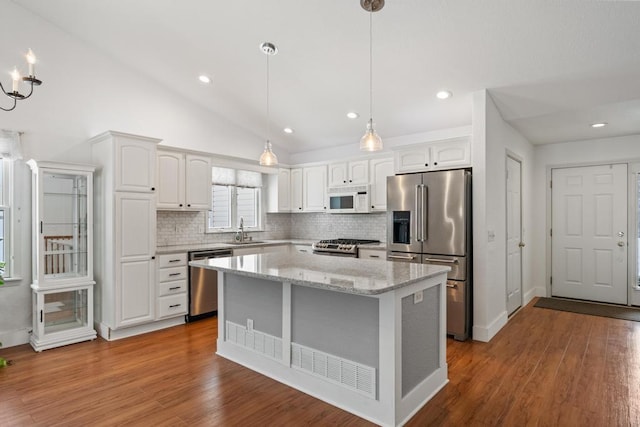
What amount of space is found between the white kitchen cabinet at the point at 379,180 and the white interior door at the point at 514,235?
1.59 meters

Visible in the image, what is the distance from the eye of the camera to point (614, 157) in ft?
17.3

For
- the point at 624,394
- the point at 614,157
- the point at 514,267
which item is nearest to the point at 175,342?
the point at 624,394

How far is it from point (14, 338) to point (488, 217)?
529 centimetres

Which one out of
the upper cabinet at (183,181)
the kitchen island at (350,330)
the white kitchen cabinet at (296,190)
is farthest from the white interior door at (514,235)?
the upper cabinet at (183,181)

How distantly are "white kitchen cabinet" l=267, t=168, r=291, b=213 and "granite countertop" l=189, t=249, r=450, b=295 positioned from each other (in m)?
2.78

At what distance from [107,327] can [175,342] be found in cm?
82

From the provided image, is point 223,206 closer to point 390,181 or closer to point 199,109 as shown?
point 199,109

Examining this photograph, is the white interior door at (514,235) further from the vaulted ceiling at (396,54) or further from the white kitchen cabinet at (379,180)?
the white kitchen cabinet at (379,180)

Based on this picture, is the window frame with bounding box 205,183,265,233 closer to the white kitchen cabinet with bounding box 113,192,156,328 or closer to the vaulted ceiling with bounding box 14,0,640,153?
the white kitchen cabinet with bounding box 113,192,156,328

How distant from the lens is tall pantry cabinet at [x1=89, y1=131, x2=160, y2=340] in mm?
3953

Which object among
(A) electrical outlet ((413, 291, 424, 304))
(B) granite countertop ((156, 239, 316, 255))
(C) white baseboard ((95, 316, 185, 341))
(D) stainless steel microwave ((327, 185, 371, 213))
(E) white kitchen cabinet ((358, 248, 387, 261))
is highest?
(D) stainless steel microwave ((327, 185, 371, 213))

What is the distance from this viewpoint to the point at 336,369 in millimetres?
2605

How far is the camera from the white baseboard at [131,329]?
400cm

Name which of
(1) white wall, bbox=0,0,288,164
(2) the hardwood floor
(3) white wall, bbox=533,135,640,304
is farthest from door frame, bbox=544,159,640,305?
(1) white wall, bbox=0,0,288,164
